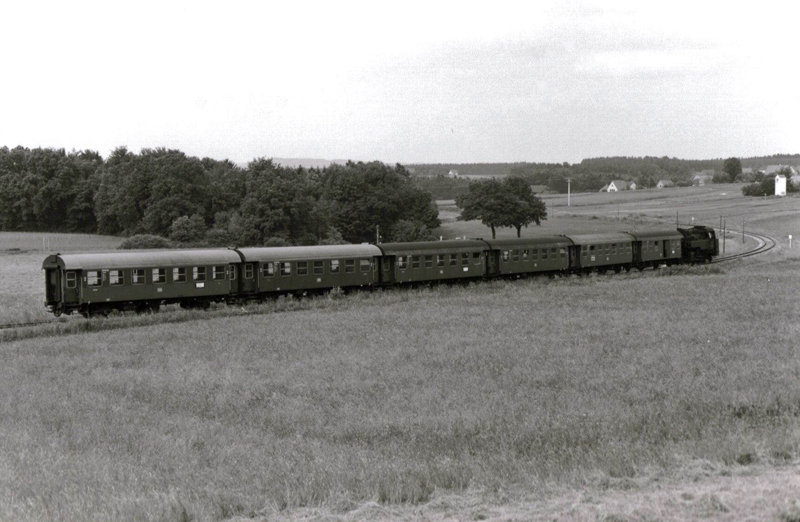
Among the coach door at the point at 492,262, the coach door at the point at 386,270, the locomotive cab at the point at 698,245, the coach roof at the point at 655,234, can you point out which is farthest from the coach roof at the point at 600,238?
the coach door at the point at 386,270

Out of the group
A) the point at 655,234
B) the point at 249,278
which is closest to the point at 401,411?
the point at 249,278

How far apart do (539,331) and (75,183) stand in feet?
290

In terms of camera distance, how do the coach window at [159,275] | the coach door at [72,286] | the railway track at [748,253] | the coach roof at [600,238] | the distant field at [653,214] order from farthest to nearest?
the distant field at [653,214] → the coach roof at [600,238] → the coach window at [159,275] → the coach door at [72,286] → the railway track at [748,253]

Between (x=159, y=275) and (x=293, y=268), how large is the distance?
7.35 m

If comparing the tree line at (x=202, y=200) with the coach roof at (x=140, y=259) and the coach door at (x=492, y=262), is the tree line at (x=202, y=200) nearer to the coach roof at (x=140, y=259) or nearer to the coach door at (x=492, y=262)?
the coach door at (x=492, y=262)

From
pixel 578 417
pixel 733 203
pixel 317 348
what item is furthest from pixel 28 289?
pixel 733 203

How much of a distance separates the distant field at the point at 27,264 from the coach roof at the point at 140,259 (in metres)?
3.69

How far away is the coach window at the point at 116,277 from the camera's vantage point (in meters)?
36.5

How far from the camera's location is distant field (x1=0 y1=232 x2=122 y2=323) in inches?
1564

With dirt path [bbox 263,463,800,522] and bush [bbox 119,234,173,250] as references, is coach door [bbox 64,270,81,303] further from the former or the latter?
bush [bbox 119,234,173,250]

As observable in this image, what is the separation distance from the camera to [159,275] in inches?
1497

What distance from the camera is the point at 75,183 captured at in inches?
4097

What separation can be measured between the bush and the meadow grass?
49083 mm

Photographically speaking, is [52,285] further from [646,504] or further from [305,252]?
[646,504]
